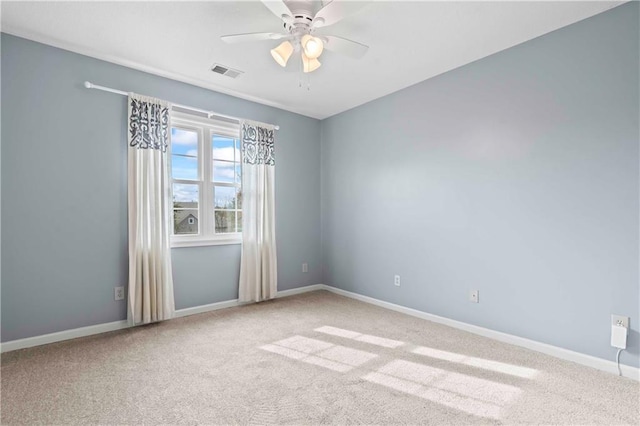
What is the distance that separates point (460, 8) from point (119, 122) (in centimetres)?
318

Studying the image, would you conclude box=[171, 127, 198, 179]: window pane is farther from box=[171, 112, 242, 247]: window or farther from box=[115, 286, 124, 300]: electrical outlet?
box=[115, 286, 124, 300]: electrical outlet

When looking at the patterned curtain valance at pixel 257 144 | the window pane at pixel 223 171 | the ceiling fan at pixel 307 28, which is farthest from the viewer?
the patterned curtain valance at pixel 257 144

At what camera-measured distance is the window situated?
352 centimetres

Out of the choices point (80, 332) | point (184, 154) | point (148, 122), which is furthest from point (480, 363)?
point (148, 122)

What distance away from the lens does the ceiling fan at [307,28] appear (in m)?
1.87

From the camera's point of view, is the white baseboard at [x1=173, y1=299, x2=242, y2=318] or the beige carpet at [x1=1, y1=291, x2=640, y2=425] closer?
the beige carpet at [x1=1, y1=291, x2=640, y2=425]

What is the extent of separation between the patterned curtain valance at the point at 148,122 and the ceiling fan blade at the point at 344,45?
6.47ft

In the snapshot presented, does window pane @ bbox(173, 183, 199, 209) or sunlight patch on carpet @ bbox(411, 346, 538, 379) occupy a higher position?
window pane @ bbox(173, 183, 199, 209)

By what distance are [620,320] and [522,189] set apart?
115 cm

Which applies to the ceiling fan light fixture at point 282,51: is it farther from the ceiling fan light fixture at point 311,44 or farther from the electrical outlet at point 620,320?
the electrical outlet at point 620,320

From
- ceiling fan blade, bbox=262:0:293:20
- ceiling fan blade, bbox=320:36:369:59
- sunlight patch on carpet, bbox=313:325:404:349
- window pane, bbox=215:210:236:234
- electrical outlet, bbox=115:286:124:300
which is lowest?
sunlight patch on carpet, bbox=313:325:404:349

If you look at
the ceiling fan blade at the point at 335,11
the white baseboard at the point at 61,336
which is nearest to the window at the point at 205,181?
the white baseboard at the point at 61,336

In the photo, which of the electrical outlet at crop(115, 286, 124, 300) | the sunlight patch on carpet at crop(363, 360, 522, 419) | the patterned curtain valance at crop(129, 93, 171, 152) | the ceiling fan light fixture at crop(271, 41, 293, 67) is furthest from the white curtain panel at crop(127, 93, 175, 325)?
the sunlight patch on carpet at crop(363, 360, 522, 419)

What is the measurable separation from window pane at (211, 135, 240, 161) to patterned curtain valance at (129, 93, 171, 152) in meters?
0.60
